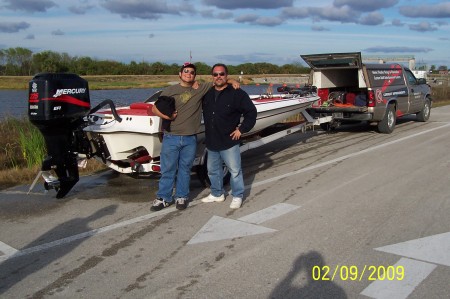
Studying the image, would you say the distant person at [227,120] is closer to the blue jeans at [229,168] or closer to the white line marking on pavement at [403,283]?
the blue jeans at [229,168]

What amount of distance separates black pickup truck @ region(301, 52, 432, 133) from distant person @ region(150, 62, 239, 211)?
262 inches

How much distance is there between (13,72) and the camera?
167ft

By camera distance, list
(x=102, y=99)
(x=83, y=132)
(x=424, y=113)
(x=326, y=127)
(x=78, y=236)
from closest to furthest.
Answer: (x=78, y=236) < (x=83, y=132) < (x=326, y=127) < (x=102, y=99) < (x=424, y=113)

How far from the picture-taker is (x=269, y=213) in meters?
5.70

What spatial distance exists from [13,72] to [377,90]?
47681 millimetres

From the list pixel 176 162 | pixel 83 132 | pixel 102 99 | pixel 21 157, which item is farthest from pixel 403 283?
pixel 102 99

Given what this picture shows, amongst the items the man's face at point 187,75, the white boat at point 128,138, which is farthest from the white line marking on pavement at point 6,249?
the man's face at point 187,75

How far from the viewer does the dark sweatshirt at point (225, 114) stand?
586cm

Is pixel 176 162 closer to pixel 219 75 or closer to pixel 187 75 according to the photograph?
pixel 187 75

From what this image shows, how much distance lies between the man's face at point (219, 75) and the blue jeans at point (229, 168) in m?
0.85

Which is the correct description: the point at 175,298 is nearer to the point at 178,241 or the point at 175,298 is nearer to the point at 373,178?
the point at 178,241

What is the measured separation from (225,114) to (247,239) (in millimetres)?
1747

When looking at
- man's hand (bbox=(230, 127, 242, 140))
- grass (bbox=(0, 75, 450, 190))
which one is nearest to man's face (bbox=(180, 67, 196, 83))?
man's hand (bbox=(230, 127, 242, 140))

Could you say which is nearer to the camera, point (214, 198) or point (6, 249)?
point (6, 249)
